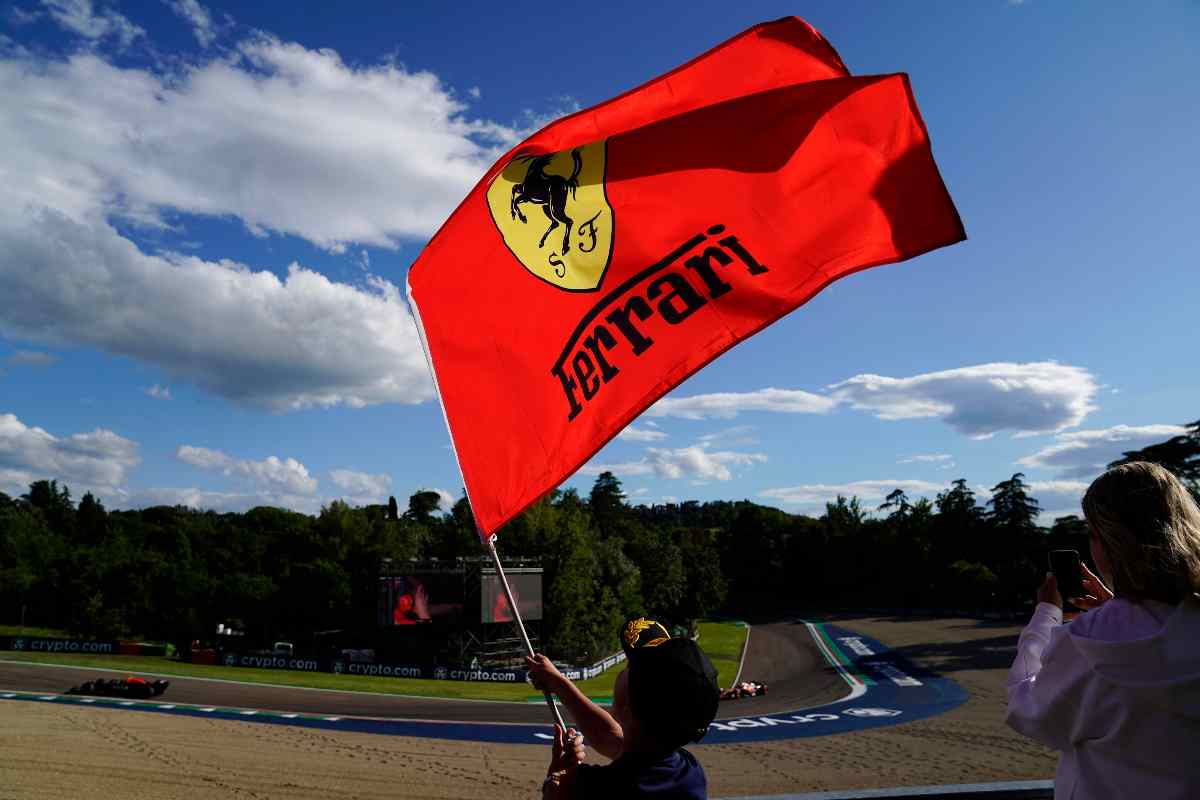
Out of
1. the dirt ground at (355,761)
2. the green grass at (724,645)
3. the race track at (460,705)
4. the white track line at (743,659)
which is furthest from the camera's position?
the green grass at (724,645)

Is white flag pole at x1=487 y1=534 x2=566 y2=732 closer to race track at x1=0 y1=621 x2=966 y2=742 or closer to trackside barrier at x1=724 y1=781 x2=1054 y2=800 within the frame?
trackside barrier at x1=724 y1=781 x2=1054 y2=800

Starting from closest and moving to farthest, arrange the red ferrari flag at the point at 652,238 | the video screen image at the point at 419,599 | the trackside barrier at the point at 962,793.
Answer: the red ferrari flag at the point at 652,238
the trackside barrier at the point at 962,793
the video screen image at the point at 419,599

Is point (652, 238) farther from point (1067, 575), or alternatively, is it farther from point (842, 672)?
point (842, 672)

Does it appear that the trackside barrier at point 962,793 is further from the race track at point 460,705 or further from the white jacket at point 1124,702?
the race track at point 460,705

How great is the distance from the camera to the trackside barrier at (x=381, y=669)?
3722cm

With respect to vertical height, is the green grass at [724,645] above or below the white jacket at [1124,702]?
below

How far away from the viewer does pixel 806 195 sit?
11.8ft

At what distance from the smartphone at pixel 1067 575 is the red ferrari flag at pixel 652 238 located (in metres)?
1.40

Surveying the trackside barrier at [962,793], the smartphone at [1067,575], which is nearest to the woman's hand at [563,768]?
the smartphone at [1067,575]

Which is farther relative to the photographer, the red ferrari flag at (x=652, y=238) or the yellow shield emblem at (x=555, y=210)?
the yellow shield emblem at (x=555, y=210)

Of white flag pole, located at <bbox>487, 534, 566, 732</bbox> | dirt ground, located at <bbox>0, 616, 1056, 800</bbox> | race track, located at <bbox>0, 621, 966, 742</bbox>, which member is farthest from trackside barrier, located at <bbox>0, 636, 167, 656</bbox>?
white flag pole, located at <bbox>487, 534, 566, 732</bbox>

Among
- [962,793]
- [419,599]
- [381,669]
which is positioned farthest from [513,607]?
[381,669]

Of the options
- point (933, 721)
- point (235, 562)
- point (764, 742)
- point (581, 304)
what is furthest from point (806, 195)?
point (235, 562)

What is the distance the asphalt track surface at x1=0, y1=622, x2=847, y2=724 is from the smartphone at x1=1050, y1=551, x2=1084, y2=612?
78.6 feet
